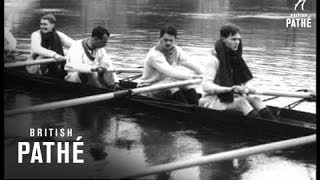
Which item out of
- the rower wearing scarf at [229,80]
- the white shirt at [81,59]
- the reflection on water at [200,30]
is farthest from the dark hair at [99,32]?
the reflection on water at [200,30]

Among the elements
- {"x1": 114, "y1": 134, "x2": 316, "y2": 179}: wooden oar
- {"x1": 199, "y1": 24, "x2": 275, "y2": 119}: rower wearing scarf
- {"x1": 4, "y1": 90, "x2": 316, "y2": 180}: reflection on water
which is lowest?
{"x1": 4, "y1": 90, "x2": 316, "y2": 180}: reflection on water

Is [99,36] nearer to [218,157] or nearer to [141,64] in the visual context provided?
[218,157]

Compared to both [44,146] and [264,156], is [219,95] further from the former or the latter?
[44,146]

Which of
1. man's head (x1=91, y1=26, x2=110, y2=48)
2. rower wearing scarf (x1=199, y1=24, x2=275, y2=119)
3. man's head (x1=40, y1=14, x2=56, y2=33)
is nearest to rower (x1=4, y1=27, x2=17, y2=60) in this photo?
man's head (x1=40, y1=14, x2=56, y2=33)

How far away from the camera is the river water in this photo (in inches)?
151

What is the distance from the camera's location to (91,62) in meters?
5.32

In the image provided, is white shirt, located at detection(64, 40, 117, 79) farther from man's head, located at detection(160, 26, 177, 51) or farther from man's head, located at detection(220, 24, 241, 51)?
man's head, located at detection(220, 24, 241, 51)

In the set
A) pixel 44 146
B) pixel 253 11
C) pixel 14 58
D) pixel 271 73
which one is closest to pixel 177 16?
pixel 253 11

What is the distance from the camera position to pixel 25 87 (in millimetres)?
5855

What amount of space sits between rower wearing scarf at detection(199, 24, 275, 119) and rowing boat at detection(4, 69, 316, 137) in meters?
0.09

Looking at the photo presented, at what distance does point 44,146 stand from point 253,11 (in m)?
9.08

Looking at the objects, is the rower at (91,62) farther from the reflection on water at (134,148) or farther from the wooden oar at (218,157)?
the wooden oar at (218,157)

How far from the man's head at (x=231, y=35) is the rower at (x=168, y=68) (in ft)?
1.53

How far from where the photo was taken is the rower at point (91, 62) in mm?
5148
